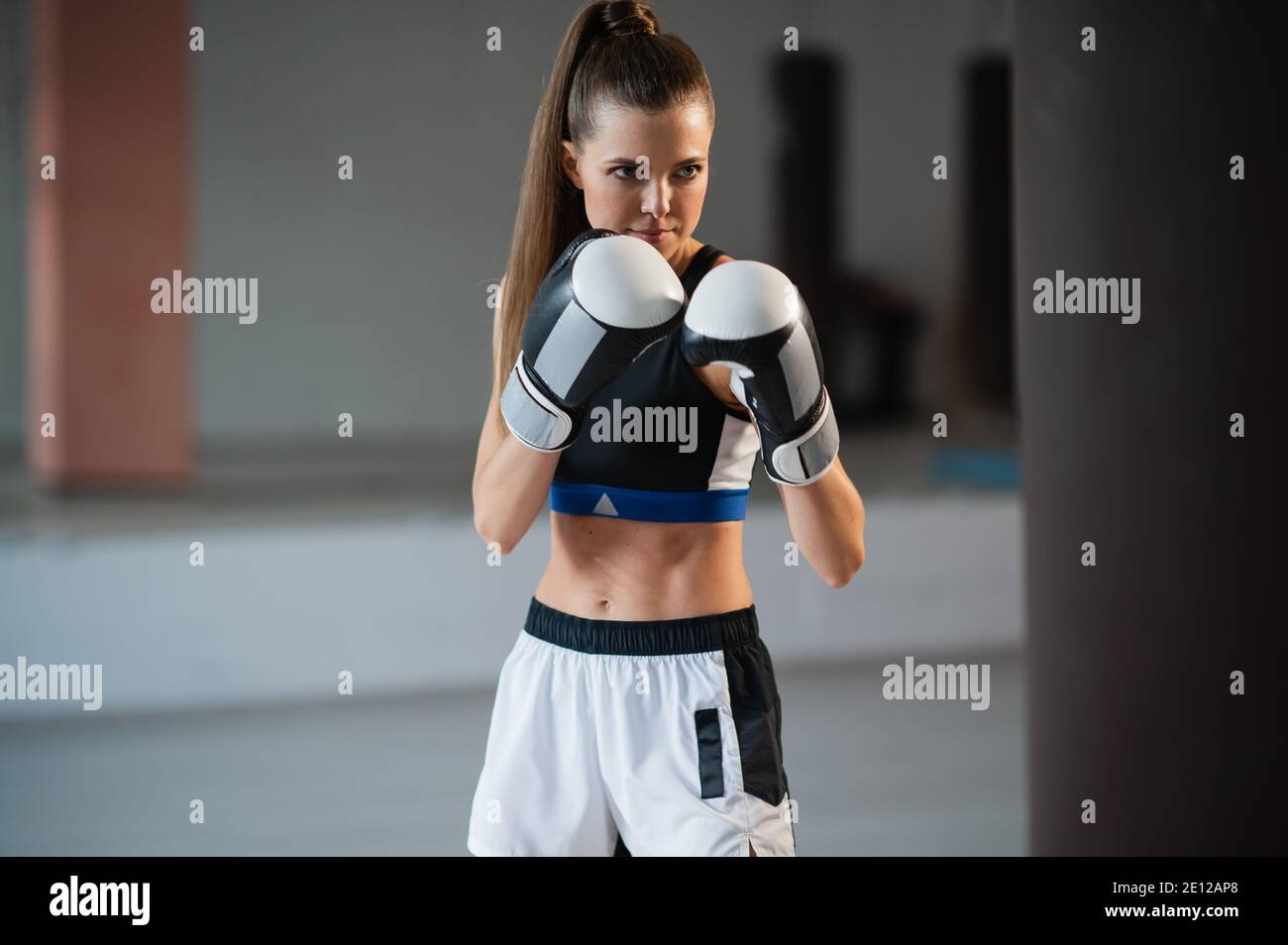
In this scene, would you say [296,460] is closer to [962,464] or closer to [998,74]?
[962,464]

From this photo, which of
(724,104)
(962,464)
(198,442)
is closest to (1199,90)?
(962,464)

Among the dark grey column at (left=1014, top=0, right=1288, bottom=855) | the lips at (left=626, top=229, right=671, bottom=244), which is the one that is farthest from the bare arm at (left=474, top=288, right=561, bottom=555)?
the dark grey column at (left=1014, top=0, right=1288, bottom=855)

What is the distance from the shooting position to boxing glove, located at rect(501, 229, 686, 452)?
955mm

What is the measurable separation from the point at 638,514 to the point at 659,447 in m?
0.07

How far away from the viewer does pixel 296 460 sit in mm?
8203

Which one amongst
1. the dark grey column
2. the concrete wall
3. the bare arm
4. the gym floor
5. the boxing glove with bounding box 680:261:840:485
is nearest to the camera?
the boxing glove with bounding box 680:261:840:485

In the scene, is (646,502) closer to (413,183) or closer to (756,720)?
(756,720)

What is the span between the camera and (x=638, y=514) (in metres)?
1.09

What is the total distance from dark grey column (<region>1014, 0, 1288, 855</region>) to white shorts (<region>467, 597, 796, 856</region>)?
798mm

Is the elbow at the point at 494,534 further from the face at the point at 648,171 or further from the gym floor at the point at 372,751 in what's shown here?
the gym floor at the point at 372,751

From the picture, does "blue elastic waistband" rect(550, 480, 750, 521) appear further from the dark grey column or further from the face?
the dark grey column

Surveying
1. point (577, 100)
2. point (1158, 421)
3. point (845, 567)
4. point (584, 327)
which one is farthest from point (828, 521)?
point (1158, 421)

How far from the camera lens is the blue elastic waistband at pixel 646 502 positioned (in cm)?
108

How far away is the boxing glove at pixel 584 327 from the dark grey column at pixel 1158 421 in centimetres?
91
